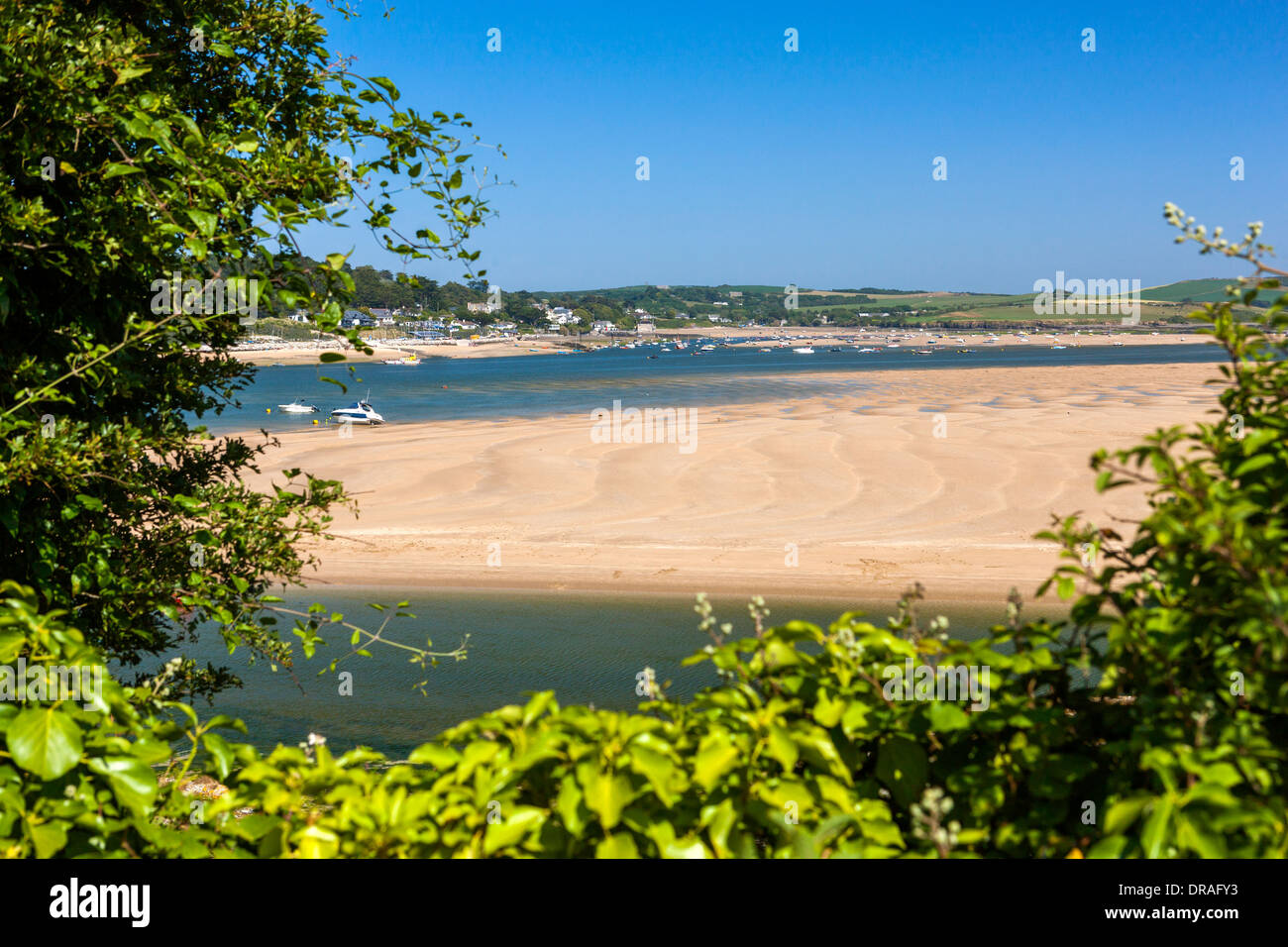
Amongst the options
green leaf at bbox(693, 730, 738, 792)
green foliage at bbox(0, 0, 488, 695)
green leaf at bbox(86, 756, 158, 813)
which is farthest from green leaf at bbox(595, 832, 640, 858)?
green foliage at bbox(0, 0, 488, 695)

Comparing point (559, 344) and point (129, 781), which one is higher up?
point (559, 344)

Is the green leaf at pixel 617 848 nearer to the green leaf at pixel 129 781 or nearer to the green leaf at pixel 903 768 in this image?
the green leaf at pixel 903 768

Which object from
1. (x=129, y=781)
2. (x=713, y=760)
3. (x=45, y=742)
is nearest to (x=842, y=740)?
(x=713, y=760)

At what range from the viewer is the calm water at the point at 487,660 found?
1107cm

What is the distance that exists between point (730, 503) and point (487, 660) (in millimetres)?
10509

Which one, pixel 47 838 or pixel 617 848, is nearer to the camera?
pixel 617 848

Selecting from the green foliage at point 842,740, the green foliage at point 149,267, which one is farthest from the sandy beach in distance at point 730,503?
the green foliage at point 842,740

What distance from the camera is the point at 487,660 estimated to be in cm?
1330

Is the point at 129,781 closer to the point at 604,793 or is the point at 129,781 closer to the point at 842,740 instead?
the point at 604,793

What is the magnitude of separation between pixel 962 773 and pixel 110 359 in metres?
3.91

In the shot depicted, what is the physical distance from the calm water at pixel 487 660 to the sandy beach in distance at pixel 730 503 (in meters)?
0.93

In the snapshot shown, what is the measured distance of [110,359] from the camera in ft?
13.6
